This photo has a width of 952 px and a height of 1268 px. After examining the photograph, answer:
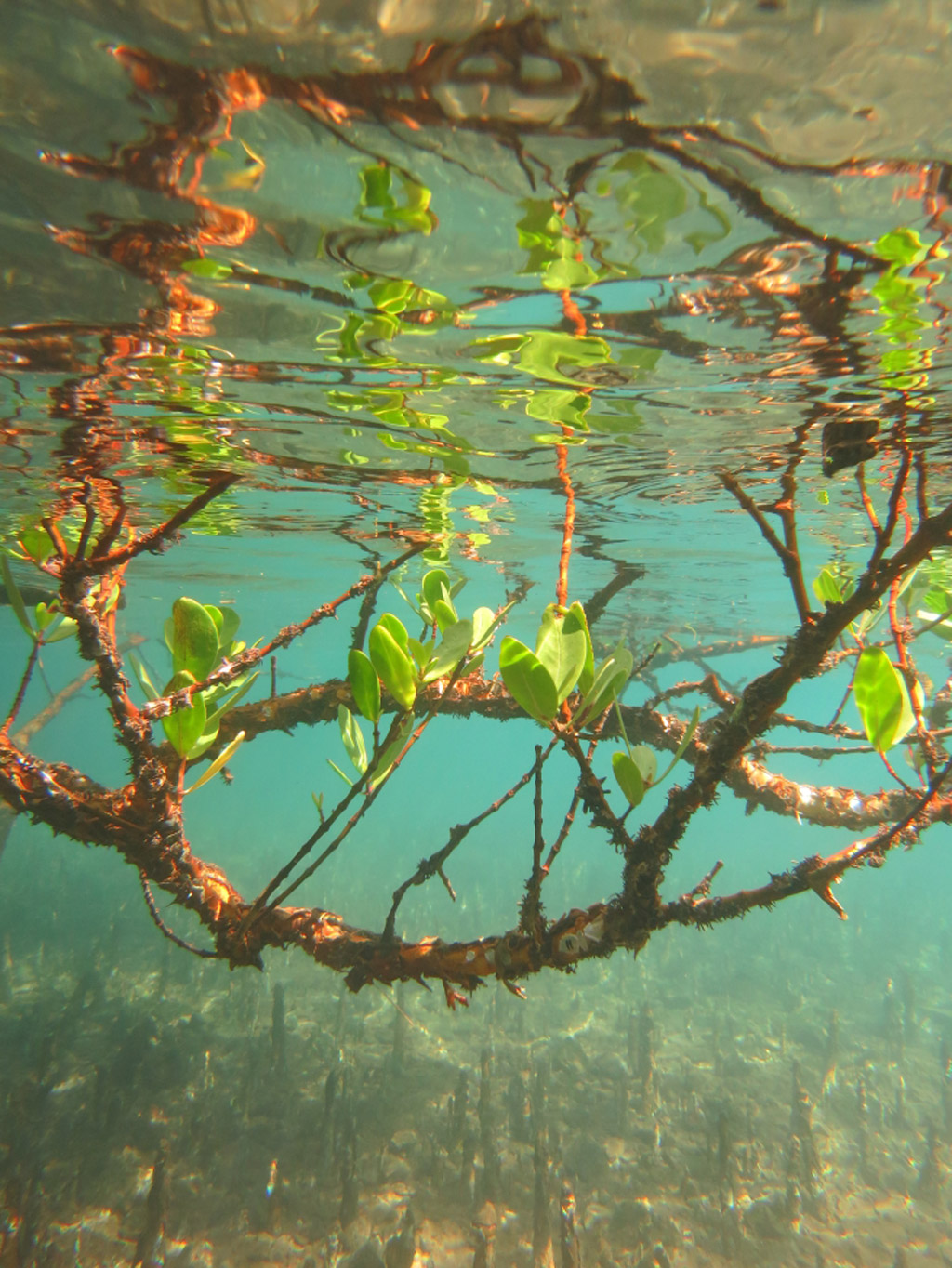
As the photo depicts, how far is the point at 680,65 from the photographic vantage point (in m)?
3.04

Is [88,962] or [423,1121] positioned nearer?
[423,1121]

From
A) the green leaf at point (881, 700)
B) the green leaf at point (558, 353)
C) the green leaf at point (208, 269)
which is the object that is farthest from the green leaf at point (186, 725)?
the green leaf at point (558, 353)

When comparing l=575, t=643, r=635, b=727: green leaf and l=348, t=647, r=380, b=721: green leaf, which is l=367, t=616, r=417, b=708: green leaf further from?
l=575, t=643, r=635, b=727: green leaf

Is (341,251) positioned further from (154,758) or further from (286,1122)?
(286,1122)

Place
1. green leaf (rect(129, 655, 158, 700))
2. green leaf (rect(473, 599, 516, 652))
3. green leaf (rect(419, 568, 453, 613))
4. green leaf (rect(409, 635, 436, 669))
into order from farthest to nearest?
1. green leaf (rect(129, 655, 158, 700))
2. green leaf (rect(419, 568, 453, 613))
3. green leaf (rect(473, 599, 516, 652))
4. green leaf (rect(409, 635, 436, 669))

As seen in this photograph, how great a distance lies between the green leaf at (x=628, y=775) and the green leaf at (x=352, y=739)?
138cm

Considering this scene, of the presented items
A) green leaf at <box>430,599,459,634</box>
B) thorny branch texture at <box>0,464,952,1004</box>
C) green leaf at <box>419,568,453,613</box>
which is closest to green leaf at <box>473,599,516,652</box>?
green leaf at <box>430,599,459,634</box>

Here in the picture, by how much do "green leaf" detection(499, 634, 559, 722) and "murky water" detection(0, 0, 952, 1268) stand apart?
68 cm

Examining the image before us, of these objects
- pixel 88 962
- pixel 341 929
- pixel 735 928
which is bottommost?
pixel 735 928

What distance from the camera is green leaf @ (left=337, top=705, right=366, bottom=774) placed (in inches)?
124

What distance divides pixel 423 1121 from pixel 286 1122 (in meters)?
2.69

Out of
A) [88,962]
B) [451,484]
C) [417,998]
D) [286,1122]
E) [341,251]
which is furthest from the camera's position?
[88,962]

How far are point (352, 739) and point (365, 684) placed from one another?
2.39 ft

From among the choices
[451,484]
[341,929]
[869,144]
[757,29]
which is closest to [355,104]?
[757,29]
